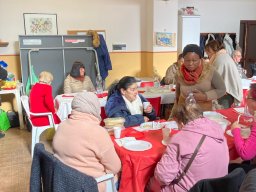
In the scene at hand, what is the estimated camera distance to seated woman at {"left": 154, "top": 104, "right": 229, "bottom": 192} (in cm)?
156

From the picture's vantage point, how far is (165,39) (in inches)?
238

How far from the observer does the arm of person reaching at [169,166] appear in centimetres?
159

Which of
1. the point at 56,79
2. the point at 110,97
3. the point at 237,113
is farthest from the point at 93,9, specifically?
the point at 237,113

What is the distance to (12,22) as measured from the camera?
A: 522 centimetres

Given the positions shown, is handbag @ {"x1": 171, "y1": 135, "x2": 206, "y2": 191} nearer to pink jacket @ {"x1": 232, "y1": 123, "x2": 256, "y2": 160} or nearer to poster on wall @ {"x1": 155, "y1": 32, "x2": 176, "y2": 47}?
pink jacket @ {"x1": 232, "y1": 123, "x2": 256, "y2": 160}

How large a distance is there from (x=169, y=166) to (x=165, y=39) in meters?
4.76

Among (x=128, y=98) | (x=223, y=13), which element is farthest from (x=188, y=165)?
(x=223, y=13)

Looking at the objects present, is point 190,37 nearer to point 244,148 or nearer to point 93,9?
point 93,9

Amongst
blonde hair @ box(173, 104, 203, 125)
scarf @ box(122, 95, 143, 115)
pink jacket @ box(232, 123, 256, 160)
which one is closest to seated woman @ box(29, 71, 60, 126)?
scarf @ box(122, 95, 143, 115)

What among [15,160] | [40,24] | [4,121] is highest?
[40,24]

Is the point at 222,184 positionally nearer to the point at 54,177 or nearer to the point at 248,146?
the point at 248,146

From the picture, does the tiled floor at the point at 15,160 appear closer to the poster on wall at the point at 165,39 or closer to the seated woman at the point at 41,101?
the seated woman at the point at 41,101

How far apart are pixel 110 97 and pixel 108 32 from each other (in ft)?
11.7

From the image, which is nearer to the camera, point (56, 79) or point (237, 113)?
point (237, 113)
